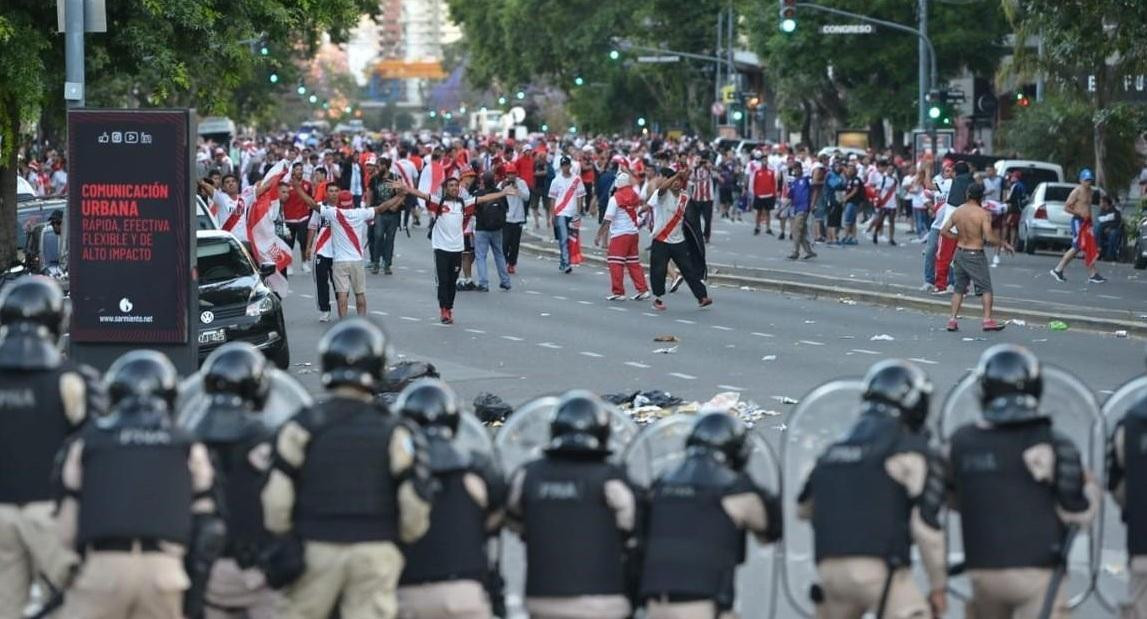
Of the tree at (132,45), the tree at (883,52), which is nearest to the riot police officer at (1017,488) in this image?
the tree at (132,45)

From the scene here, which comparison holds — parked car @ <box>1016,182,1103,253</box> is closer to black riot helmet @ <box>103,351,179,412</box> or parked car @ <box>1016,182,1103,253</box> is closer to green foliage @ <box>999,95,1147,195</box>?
green foliage @ <box>999,95,1147,195</box>

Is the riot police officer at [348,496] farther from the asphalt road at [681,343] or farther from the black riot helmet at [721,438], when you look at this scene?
the asphalt road at [681,343]

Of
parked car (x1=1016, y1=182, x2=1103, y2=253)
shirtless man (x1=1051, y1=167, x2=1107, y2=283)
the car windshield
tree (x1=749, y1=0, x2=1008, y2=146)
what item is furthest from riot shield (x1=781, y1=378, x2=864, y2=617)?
tree (x1=749, y1=0, x2=1008, y2=146)

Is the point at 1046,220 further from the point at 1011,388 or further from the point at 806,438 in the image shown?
the point at 1011,388

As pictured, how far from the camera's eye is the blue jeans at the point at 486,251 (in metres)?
27.8

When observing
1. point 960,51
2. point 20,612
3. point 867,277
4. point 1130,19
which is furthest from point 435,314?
point 960,51

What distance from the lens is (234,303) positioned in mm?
19609

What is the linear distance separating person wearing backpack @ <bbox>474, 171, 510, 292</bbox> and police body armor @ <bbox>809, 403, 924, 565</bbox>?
20.2 m

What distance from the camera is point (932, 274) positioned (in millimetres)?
27031

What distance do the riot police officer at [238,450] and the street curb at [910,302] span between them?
15769 millimetres

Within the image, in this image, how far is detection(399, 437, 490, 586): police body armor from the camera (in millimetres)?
7336

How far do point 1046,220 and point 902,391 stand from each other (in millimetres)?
31611

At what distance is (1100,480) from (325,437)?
282 centimetres

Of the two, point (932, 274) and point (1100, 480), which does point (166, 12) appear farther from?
point (1100, 480)
